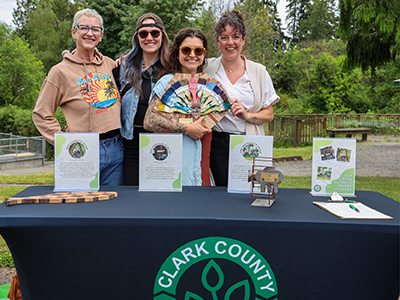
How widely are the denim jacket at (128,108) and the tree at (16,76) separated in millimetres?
18412

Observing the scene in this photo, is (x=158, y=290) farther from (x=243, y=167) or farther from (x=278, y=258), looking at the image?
(x=243, y=167)

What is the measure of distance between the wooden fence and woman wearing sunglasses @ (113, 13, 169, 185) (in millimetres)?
12255

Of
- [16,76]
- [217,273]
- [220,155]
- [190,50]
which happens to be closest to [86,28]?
[190,50]

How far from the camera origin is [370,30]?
6.55 metres

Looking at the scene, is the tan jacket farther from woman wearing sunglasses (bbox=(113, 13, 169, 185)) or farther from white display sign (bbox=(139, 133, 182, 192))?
white display sign (bbox=(139, 133, 182, 192))

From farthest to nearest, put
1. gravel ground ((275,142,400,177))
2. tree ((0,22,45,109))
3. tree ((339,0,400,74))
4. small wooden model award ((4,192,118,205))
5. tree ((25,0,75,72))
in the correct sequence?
1. tree ((25,0,75,72))
2. tree ((0,22,45,109))
3. gravel ground ((275,142,400,177))
4. tree ((339,0,400,74))
5. small wooden model award ((4,192,118,205))

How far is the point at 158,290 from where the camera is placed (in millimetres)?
1782

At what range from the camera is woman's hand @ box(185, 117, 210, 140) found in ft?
7.58

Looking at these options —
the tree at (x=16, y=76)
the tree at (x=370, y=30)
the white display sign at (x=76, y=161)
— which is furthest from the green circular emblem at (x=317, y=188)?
the tree at (x=16, y=76)

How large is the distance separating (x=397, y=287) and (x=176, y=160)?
1.41 metres

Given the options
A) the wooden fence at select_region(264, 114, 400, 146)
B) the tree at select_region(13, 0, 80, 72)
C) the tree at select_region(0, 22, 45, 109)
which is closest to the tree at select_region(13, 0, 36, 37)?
the tree at select_region(13, 0, 80, 72)

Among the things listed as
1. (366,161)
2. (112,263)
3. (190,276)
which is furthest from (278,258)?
(366,161)

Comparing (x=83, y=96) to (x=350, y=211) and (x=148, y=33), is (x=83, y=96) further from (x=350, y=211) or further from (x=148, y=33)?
(x=350, y=211)

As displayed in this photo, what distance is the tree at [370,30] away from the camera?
5254 mm
